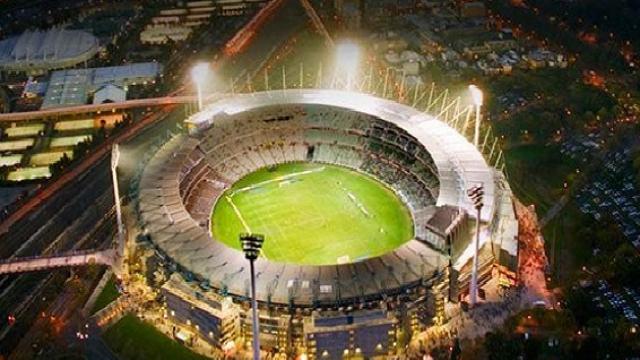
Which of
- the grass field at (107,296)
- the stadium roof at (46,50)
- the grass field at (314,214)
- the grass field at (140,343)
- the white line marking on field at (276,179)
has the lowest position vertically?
the grass field at (140,343)

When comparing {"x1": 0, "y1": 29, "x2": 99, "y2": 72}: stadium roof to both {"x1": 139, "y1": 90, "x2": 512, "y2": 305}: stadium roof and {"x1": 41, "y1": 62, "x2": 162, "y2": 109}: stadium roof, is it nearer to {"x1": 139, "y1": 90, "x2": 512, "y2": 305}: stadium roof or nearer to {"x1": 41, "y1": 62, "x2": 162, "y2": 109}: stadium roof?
{"x1": 41, "y1": 62, "x2": 162, "y2": 109}: stadium roof

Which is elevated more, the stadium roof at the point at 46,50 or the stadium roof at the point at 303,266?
the stadium roof at the point at 46,50

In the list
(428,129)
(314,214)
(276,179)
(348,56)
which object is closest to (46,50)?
(348,56)

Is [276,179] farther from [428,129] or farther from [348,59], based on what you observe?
[348,59]

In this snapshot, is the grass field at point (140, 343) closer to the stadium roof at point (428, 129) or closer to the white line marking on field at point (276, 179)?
the white line marking on field at point (276, 179)

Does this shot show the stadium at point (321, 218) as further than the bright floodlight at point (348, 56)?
No

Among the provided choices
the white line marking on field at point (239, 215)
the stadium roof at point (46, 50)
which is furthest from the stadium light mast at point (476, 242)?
the stadium roof at point (46, 50)

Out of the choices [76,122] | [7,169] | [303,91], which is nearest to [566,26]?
[303,91]
